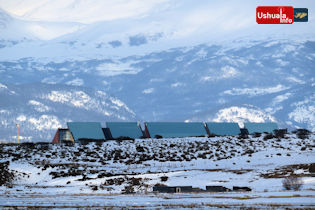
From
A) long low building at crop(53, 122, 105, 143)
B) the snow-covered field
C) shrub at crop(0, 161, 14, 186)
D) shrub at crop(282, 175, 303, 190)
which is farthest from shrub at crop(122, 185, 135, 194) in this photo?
long low building at crop(53, 122, 105, 143)

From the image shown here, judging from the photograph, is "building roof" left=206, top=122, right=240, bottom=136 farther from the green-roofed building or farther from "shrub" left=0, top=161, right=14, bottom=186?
"shrub" left=0, top=161, right=14, bottom=186

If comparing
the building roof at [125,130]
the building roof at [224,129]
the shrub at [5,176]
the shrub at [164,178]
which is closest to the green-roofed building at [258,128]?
the building roof at [224,129]

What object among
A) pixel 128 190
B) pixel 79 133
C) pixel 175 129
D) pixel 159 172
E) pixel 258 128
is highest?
pixel 258 128

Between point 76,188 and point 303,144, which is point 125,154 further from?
point 76,188

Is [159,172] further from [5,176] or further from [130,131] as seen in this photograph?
[130,131]

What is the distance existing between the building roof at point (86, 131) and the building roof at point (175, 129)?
9021mm

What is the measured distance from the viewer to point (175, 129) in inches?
4685

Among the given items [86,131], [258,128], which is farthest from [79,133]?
[258,128]

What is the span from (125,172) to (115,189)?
1675cm

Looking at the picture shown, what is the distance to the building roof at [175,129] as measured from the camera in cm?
11531

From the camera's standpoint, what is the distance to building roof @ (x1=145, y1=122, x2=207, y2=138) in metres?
115

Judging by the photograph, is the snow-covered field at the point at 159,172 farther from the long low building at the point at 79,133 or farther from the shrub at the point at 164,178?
the long low building at the point at 79,133

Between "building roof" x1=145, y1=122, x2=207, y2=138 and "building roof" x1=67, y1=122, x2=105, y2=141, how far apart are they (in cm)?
902

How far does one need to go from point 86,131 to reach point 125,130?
6.56 meters
